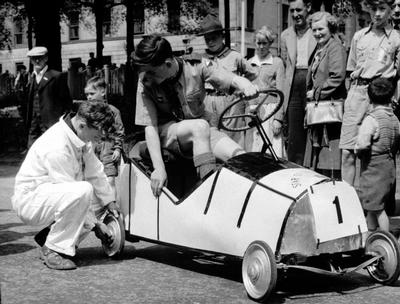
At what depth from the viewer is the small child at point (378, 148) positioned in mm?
6461

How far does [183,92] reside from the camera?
5859mm

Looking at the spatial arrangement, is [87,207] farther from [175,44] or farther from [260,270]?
[175,44]

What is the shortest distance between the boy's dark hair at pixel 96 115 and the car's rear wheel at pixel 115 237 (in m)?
0.80

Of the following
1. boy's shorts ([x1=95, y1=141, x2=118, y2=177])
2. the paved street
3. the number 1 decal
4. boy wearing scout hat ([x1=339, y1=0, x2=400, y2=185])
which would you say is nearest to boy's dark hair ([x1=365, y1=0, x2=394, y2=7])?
boy wearing scout hat ([x1=339, y1=0, x2=400, y2=185])

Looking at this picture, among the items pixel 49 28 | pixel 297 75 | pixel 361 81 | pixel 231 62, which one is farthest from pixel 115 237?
pixel 49 28

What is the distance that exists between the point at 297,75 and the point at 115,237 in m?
3.00

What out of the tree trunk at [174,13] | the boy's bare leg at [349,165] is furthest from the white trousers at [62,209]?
the tree trunk at [174,13]

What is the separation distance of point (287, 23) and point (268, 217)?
48.1m

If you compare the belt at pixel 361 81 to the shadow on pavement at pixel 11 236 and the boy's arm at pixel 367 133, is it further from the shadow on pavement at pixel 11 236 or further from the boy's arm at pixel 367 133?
the shadow on pavement at pixel 11 236

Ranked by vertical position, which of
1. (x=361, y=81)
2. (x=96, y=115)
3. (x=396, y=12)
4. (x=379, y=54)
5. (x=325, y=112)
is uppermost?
(x=396, y=12)

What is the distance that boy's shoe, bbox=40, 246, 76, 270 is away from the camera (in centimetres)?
Answer: 554

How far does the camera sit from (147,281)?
5.25 metres

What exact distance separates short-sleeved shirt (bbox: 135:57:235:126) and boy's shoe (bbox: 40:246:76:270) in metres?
1.16

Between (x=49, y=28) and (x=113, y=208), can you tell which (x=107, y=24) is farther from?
(x=113, y=208)
